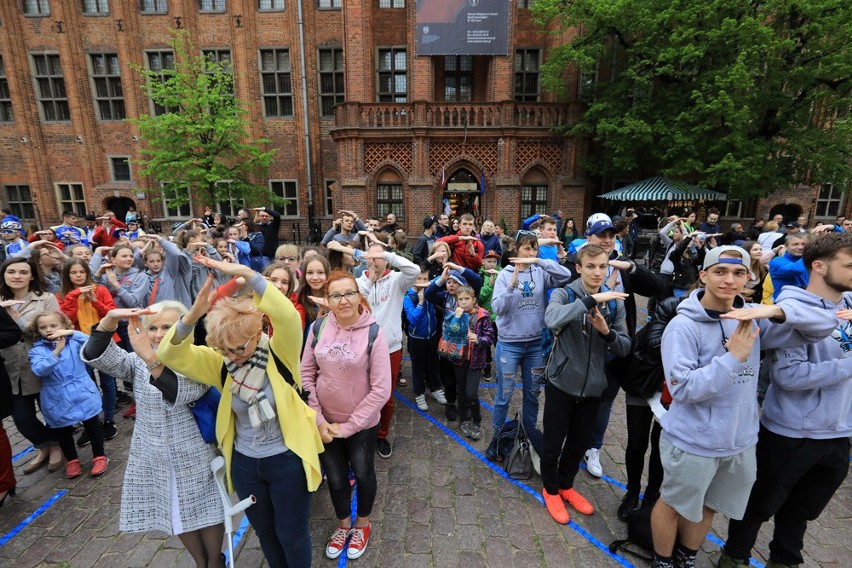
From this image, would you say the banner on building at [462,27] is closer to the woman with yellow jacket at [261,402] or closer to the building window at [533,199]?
the building window at [533,199]

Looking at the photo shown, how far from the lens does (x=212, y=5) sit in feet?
58.2

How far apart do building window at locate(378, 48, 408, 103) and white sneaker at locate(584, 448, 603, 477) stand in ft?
57.1

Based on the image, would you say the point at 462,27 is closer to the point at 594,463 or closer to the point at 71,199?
the point at 594,463

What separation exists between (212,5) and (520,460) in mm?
22338

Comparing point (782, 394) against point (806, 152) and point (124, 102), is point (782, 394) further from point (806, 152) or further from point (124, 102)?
point (124, 102)

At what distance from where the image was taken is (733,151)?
12547 millimetres

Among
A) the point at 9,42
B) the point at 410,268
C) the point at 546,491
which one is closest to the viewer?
the point at 546,491

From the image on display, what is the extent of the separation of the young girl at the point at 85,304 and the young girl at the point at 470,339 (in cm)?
379

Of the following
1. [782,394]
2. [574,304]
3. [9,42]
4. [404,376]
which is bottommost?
[404,376]

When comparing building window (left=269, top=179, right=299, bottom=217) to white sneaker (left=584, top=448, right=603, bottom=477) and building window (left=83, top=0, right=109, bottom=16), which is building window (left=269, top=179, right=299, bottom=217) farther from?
white sneaker (left=584, top=448, right=603, bottom=477)

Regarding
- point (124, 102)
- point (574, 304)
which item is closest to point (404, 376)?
point (574, 304)

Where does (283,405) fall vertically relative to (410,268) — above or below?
below

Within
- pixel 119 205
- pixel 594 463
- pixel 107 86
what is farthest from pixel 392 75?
pixel 594 463

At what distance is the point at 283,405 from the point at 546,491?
2.44m
